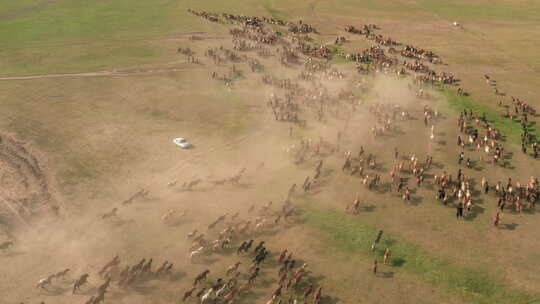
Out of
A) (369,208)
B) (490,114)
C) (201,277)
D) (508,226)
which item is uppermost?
(490,114)

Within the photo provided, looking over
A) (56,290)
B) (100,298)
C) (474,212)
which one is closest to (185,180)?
(56,290)

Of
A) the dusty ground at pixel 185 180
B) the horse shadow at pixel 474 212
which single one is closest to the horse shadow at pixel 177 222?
the dusty ground at pixel 185 180

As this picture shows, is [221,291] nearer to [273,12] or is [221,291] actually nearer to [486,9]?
[273,12]

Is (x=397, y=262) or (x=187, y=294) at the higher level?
(x=397, y=262)

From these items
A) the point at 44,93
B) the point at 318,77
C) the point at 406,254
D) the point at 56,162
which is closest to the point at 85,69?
the point at 44,93

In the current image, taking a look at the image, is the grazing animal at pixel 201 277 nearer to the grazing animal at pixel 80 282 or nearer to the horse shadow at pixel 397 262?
the grazing animal at pixel 80 282

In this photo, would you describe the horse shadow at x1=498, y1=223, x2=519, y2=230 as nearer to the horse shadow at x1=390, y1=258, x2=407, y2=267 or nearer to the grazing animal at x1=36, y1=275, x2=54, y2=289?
the horse shadow at x1=390, y1=258, x2=407, y2=267
